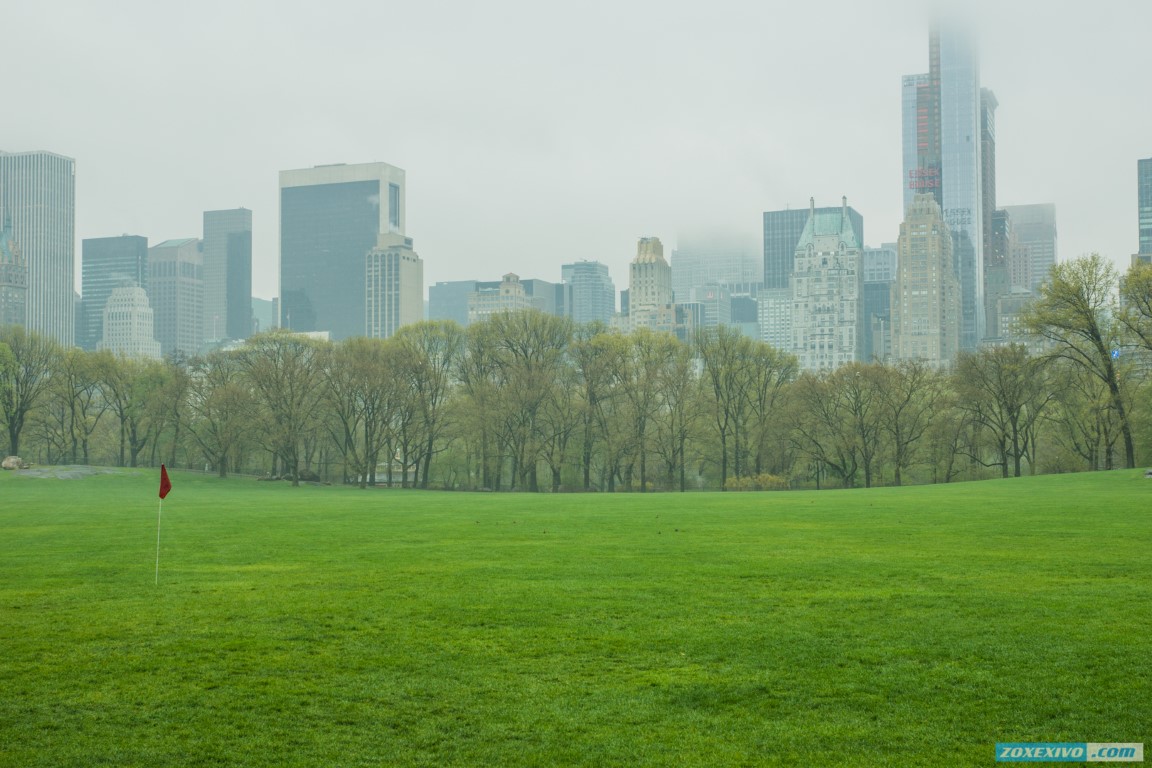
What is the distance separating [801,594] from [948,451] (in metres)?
69.8

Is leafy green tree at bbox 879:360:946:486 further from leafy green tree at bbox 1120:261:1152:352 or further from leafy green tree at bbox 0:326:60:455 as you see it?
leafy green tree at bbox 0:326:60:455

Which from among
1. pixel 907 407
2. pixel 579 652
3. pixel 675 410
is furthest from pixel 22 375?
pixel 579 652

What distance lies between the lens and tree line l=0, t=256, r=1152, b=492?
3152 inches

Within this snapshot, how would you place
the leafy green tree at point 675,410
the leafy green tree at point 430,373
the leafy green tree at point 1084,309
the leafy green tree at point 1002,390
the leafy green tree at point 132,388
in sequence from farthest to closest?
the leafy green tree at point 132,388
the leafy green tree at point 430,373
the leafy green tree at point 675,410
the leafy green tree at point 1002,390
the leafy green tree at point 1084,309

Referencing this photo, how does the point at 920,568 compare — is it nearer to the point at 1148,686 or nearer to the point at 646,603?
the point at 646,603

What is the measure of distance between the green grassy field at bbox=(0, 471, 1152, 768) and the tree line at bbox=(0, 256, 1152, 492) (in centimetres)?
5661

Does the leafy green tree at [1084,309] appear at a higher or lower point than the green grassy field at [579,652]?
higher

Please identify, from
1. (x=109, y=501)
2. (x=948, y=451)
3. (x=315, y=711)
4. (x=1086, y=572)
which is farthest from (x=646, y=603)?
(x=948, y=451)

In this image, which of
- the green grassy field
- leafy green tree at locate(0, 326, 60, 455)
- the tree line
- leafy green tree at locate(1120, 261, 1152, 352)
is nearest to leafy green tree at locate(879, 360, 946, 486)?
the tree line

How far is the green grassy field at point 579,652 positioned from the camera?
9.80m

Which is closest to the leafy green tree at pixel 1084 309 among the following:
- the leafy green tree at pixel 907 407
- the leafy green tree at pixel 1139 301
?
the leafy green tree at pixel 1139 301

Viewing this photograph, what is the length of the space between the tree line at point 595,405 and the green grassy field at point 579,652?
56613 millimetres

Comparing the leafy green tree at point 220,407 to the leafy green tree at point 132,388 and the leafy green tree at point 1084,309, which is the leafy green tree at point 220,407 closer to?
the leafy green tree at point 132,388

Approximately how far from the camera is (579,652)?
12.9 meters
